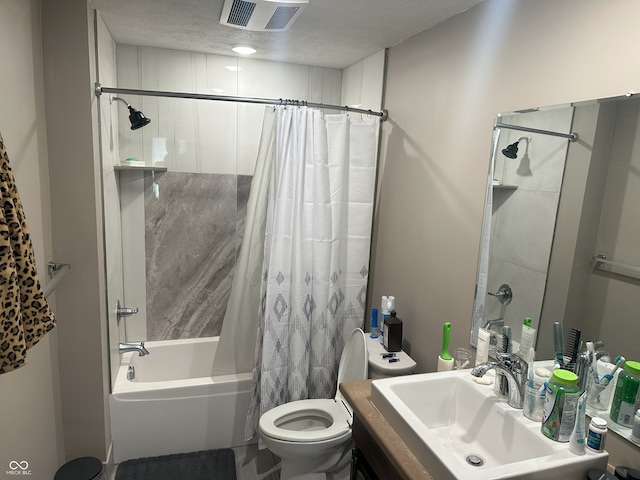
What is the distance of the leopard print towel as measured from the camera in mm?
976

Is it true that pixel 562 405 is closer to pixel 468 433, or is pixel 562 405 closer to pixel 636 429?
pixel 636 429

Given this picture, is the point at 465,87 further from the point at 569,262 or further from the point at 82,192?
the point at 82,192

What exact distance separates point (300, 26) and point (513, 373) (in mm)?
1851

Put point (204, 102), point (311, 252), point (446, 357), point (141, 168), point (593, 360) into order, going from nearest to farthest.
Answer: point (593, 360), point (446, 357), point (311, 252), point (141, 168), point (204, 102)

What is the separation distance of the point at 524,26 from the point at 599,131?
0.52 m

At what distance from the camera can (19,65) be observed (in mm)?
A: 1554

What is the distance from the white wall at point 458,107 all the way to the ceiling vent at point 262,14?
682mm

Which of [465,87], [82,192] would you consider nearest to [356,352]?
[465,87]

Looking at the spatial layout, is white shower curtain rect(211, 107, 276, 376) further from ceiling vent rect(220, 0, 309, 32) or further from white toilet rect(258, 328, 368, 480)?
white toilet rect(258, 328, 368, 480)

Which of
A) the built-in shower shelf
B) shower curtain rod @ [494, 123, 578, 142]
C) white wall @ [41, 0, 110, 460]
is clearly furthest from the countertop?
the built-in shower shelf

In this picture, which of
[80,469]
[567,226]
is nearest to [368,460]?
[567,226]

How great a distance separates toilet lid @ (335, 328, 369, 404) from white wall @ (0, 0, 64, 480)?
133 centimetres

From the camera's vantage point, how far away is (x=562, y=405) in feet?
3.92

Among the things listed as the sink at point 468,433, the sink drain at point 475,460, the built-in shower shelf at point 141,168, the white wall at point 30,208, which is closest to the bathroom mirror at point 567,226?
the sink at point 468,433
